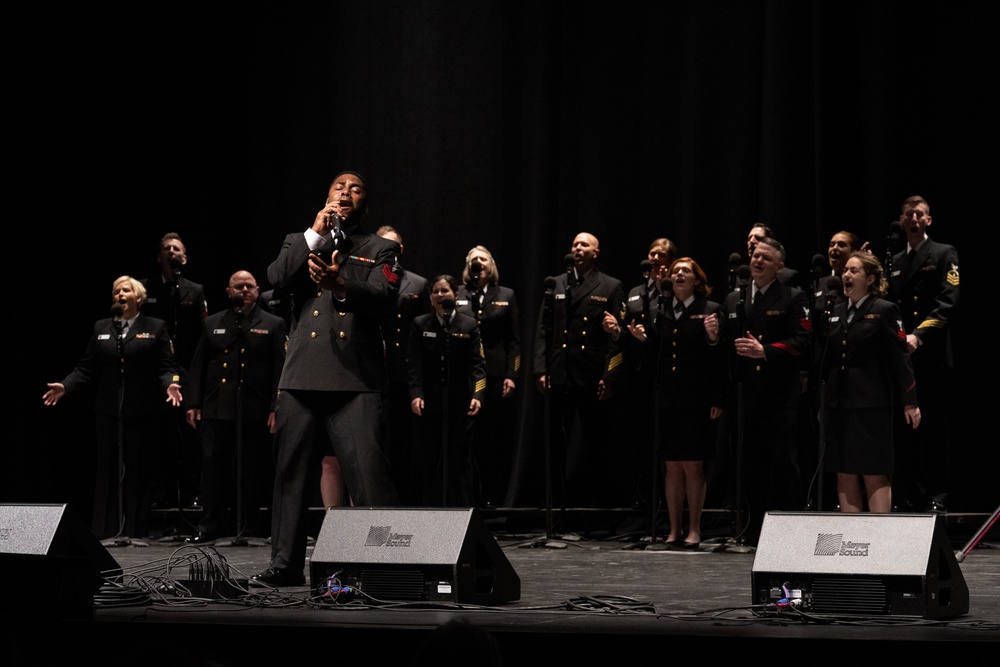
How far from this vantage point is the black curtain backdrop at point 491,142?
7.76 meters

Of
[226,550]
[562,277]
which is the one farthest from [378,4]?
[226,550]

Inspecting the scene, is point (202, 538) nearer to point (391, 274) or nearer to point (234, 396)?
point (234, 396)

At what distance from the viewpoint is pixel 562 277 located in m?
7.88

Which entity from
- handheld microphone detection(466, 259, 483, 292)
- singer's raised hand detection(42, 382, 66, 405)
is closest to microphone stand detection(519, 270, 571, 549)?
handheld microphone detection(466, 259, 483, 292)

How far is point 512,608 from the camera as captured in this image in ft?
12.9

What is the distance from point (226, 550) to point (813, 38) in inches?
188

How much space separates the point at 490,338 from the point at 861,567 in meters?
4.29

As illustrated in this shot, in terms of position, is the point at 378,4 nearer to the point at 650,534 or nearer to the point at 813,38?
the point at 813,38

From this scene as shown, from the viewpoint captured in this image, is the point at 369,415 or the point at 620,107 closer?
the point at 369,415

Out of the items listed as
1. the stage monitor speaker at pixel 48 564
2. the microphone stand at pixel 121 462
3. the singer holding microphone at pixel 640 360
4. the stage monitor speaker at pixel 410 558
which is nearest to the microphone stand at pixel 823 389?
the singer holding microphone at pixel 640 360

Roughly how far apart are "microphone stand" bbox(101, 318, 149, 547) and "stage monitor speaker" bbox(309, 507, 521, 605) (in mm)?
3318

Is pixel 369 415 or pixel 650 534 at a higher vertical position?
pixel 369 415

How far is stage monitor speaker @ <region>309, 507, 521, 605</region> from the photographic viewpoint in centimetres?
393

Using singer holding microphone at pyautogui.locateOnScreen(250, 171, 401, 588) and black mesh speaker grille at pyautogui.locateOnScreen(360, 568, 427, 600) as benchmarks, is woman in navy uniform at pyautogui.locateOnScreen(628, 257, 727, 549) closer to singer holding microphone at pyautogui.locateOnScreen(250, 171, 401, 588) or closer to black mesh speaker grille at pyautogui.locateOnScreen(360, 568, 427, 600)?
singer holding microphone at pyautogui.locateOnScreen(250, 171, 401, 588)
